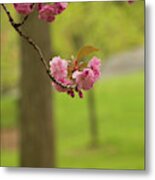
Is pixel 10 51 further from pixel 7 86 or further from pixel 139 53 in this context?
pixel 139 53

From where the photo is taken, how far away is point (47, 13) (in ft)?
9.86

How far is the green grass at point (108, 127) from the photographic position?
2.91 meters

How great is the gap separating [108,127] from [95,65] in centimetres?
32

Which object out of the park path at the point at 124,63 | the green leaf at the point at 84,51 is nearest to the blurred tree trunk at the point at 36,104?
the green leaf at the point at 84,51

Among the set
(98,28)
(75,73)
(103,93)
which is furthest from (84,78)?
(98,28)

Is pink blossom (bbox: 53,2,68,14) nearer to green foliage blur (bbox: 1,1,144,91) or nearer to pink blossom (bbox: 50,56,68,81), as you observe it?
green foliage blur (bbox: 1,1,144,91)

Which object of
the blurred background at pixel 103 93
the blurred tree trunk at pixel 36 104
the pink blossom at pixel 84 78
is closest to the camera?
the pink blossom at pixel 84 78

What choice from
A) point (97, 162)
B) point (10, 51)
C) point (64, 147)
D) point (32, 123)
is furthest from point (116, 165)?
point (10, 51)

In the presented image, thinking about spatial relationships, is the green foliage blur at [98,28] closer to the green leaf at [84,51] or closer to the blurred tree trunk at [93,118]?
the green leaf at [84,51]

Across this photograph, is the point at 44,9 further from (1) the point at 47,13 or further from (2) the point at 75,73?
(2) the point at 75,73

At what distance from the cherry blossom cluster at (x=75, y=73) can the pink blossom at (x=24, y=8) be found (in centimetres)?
28

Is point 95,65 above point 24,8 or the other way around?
the other way around

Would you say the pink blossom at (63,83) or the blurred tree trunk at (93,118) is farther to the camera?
the blurred tree trunk at (93,118)

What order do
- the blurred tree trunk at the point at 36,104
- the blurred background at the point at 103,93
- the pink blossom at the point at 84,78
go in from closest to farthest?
the pink blossom at the point at 84,78
the blurred background at the point at 103,93
the blurred tree trunk at the point at 36,104
